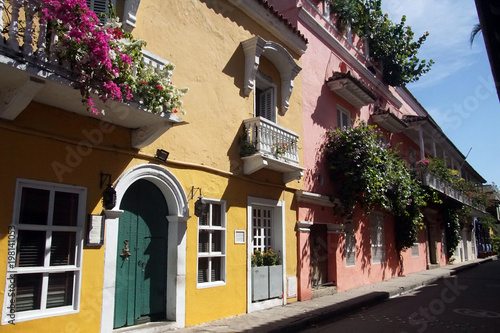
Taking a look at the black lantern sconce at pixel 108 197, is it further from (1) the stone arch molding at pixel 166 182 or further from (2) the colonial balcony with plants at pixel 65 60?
(2) the colonial balcony with plants at pixel 65 60

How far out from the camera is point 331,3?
14797 millimetres

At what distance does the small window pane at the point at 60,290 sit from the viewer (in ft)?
18.3

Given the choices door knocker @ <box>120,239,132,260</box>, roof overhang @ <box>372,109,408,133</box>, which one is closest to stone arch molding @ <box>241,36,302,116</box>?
door knocker @ <box>120,239,132,260</box>

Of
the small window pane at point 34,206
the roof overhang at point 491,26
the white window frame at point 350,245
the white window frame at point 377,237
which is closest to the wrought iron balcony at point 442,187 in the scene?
the white window frame at point 377,237

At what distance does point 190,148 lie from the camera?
7.91m

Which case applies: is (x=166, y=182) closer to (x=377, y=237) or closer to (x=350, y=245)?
(x=350, y=245)

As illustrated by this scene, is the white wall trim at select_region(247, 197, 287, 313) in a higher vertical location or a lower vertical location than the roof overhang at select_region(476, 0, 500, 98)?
lower

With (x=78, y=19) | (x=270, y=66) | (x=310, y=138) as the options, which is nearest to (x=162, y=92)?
(x=78, y=19)

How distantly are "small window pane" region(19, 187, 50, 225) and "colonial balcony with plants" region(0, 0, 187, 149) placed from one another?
1029 millimetres

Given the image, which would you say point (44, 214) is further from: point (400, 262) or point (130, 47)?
point (400, 262)

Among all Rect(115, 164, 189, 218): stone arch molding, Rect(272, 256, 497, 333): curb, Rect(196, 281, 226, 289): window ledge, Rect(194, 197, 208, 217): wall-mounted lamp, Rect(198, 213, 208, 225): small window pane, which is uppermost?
Rect(115, 164, 189, 218): stone arch molding

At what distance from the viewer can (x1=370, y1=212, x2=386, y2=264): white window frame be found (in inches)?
588

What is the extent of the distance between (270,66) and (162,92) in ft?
16.1

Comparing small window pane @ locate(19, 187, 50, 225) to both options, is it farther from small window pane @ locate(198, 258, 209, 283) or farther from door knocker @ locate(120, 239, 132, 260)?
small window pane @ locate(198, 258, 209, 283)
